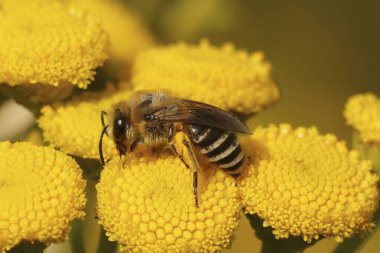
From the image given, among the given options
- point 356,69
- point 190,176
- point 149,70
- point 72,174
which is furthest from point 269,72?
point 356,69

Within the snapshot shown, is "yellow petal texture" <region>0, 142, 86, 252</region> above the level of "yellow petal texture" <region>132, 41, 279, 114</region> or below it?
below

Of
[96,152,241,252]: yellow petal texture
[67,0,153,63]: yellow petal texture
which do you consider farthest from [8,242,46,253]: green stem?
[67,0,153,63]: yellow petal texture

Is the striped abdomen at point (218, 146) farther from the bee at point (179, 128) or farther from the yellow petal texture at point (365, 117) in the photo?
the yellow petal texture at point (365, 117)

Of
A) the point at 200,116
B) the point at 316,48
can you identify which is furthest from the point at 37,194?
the point at 316,48

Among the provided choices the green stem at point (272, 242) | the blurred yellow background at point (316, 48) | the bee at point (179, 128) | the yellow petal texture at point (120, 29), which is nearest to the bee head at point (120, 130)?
the bee at point (179, 128)

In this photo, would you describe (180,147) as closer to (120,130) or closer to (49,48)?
(120,130)

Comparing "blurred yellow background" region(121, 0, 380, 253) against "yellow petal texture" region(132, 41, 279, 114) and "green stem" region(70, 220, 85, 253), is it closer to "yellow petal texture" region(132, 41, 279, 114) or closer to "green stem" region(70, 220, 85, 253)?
"yellow petal texture" region(132, 41, 279, 114)

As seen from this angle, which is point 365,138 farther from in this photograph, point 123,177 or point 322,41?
point 322,41
